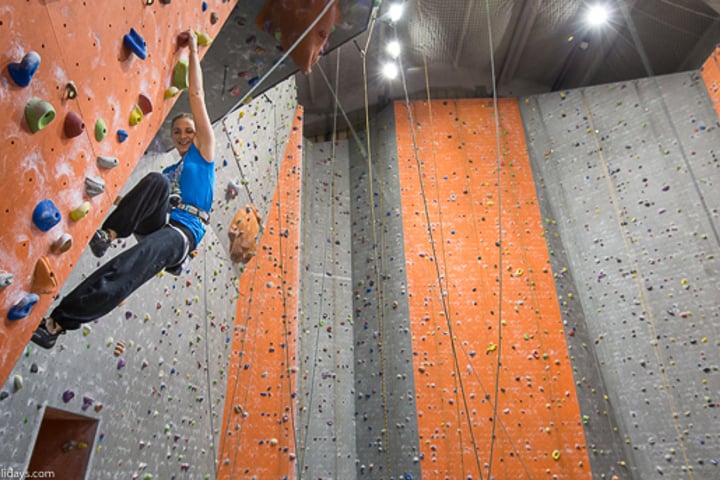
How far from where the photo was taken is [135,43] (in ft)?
3.54

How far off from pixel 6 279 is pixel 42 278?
0.30ft

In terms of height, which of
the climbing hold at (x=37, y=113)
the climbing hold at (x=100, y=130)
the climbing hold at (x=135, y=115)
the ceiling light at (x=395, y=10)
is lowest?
the climbing hold at (x=37, y=113)

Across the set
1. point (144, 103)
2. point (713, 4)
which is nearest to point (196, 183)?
point (144, 103)

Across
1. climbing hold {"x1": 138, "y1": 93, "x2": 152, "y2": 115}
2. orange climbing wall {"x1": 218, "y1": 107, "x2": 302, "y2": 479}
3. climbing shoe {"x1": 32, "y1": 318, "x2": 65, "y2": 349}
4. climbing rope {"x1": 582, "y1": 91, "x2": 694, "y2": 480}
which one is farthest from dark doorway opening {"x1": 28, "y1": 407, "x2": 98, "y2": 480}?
climbing rope {"x1": 582, "y1": 91, "x2": 694, "y2": 480}

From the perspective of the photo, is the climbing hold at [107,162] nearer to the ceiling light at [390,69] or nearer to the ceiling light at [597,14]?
the ceiling light at [390,69]

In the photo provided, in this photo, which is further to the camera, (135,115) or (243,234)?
(243,234)

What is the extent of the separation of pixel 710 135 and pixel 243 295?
426 cm

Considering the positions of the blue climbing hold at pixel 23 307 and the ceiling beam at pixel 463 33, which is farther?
the ceiling beam at pixel 463 33

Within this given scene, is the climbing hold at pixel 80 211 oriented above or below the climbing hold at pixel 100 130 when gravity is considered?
below

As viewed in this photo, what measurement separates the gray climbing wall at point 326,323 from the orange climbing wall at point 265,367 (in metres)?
0.60

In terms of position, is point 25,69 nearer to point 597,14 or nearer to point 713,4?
point 597,14

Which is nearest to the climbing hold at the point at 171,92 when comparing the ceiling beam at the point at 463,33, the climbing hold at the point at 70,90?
the climbing hold at the point at 70,90

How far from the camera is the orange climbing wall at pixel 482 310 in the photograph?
160 inches

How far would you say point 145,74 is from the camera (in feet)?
3.81
